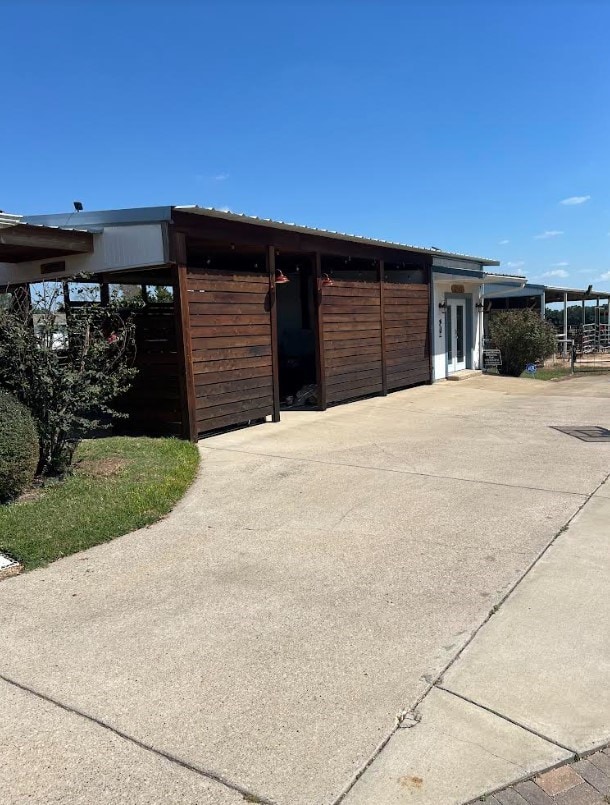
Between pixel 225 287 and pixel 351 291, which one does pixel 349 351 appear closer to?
pixel 351 291

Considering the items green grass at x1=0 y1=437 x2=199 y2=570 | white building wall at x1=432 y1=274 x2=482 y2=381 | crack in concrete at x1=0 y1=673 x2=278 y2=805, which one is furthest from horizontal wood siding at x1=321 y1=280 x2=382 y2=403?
crack in concrete at x1=0 y1=673 x2=278 y2=805

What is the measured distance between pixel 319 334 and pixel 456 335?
7.13 m

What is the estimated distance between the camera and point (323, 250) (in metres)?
11.5

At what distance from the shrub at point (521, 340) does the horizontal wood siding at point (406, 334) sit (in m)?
4.00

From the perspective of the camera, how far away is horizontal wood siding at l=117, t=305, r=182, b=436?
884 cm

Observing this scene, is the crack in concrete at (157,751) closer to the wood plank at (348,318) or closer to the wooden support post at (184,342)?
the wooden support post at (184,342)

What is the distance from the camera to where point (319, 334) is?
11555 millimetres

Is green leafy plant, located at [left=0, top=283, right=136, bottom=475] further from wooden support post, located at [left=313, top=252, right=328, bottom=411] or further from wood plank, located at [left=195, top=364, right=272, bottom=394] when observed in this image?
wooden support post, located at [left=313, top=252, right=328, bottom=411]

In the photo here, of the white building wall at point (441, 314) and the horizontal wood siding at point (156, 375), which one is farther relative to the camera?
the white building wall at point (441, 314)

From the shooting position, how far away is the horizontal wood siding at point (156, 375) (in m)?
8.84

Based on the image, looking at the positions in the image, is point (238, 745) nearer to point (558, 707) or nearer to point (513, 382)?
point (558, 707)

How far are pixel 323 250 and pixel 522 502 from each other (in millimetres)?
7075

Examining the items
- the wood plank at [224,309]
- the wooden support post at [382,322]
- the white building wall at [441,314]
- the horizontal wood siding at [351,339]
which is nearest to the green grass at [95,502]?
the wood plank at [224,309]

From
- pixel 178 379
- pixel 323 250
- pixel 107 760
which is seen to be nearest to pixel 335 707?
pixel 107 760
